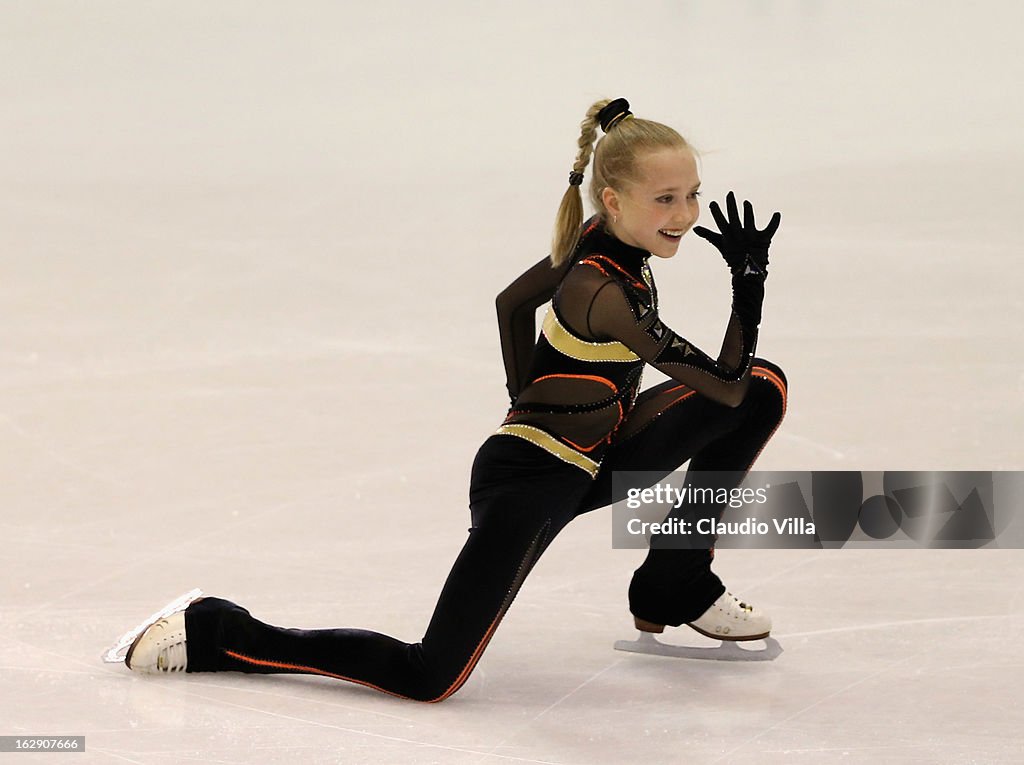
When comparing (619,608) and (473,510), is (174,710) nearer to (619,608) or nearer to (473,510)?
(473,510)

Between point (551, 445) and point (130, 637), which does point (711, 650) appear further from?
point (130, 637)

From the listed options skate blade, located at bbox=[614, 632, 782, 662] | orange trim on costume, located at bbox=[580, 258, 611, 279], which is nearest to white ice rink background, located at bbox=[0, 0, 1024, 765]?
skate blade, located at bbox=[614, 632, 782, 662]

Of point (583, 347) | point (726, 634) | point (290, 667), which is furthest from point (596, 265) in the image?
point (290, 667)

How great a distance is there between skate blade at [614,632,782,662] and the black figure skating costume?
0.07m

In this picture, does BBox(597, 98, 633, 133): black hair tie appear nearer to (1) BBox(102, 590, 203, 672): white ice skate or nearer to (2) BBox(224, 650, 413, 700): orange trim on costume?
(2) BBox(224, 650, 413, 700): orange trim on costume

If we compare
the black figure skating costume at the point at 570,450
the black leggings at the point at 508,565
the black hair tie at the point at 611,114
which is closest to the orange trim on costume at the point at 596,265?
the black figure skating costume at the point at 570,450

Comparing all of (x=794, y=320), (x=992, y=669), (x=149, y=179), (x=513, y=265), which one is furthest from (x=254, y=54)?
(x=992, y=669)

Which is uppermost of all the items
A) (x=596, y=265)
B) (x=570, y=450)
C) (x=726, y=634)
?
(x=596, y=265)

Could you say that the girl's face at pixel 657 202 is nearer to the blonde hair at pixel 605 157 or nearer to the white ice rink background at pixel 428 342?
the blonde hair at pixel 605 157

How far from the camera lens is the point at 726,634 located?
11.2 feet

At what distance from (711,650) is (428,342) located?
2268 millimetres

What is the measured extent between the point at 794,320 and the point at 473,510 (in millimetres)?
2668

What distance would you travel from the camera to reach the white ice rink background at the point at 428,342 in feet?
10.2

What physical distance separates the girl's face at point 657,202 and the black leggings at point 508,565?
0.37 m
